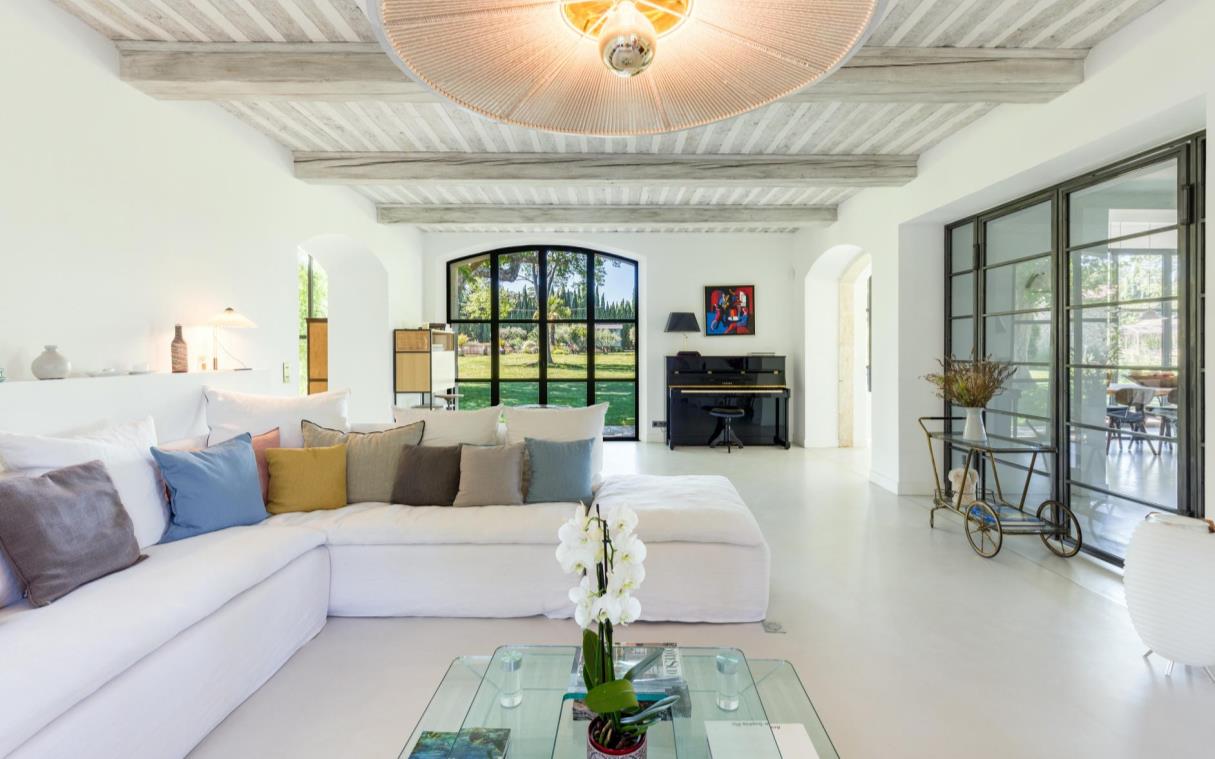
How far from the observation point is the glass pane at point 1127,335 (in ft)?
10.8

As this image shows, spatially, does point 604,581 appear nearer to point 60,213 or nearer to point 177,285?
point 60,213

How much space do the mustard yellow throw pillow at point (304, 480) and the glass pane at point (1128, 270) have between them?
426cm

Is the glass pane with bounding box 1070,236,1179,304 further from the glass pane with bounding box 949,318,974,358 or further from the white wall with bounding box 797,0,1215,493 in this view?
the glass pane with bounding box 949,318,974,358

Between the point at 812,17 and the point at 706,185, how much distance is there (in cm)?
424

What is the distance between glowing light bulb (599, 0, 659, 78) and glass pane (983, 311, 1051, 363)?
13.4ft

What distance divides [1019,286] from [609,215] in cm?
383

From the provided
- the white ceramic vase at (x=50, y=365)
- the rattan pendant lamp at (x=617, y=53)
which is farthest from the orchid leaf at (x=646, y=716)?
the white ceramic vase at (x=50, y=365)

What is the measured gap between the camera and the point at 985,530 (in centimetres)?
389

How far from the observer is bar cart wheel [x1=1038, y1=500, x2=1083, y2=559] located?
150 inches

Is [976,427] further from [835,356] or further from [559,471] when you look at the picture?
[835,356]

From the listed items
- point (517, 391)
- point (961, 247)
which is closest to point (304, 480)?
point (961, 247)

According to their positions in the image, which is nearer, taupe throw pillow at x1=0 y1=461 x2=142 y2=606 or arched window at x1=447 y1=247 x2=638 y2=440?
taupe throw pillow at x1=0 y1=461 x2=142 y2=606

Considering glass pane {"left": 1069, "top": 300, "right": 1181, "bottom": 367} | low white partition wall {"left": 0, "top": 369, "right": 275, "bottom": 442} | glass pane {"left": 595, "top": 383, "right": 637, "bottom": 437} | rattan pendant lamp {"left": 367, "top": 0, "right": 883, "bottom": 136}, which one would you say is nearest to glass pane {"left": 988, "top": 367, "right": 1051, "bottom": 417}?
glass pane {"left": 1069, "top": 300, "right": 1181, "bottom": 367}

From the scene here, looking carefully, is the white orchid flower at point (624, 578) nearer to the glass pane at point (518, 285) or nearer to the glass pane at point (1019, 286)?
the glass pane at point (1019, 286)
